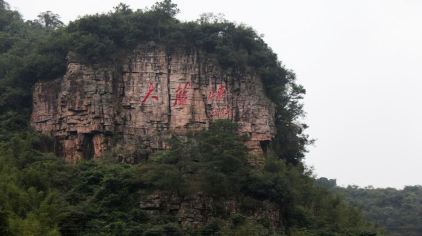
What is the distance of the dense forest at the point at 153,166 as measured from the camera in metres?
18.1

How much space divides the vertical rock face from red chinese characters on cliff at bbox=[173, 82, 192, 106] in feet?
0.12

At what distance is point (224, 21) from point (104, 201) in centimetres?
965

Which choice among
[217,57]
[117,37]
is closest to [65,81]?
[117,37]

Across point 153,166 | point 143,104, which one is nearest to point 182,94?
point 143,104

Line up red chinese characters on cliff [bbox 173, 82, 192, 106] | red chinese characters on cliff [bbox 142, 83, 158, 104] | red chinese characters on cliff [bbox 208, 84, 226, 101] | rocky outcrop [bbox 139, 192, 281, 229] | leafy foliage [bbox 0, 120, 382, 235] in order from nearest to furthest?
leafy foliage [bbox 0, 120, 382, 235], rocky outcrop [bbox 139, 192, 281, 229], red chinese characters on cliff [bbox 142, 83, 158, 104], red chinese characters on cliff [bbox 173, 82, 192, 106], red chinese characters on cliff [bbox 208, 84, 226, 101]

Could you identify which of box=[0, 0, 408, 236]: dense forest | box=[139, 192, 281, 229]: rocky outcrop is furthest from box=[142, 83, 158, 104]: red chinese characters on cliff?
box=[139, 192, 281, 229]: rocky outcrop

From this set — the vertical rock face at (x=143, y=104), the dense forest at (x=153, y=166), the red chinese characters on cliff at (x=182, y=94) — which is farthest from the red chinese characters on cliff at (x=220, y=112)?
the dense forest at (x=153, y=166)

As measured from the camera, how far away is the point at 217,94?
950 inches

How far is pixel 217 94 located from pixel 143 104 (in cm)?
278

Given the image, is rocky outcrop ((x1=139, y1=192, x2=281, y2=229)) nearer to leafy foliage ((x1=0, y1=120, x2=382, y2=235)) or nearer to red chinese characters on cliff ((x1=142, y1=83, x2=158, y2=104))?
leafy foliage ((x1=0, y1=120, x2=382, y2=235))

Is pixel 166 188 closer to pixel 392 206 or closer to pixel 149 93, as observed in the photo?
pixel 149 93

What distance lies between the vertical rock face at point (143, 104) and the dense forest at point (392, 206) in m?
8.76

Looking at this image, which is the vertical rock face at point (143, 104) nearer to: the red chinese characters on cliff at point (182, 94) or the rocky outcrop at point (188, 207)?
the red chinese characters on cliff at point (182, 94)

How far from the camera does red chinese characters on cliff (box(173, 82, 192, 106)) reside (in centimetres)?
2375
